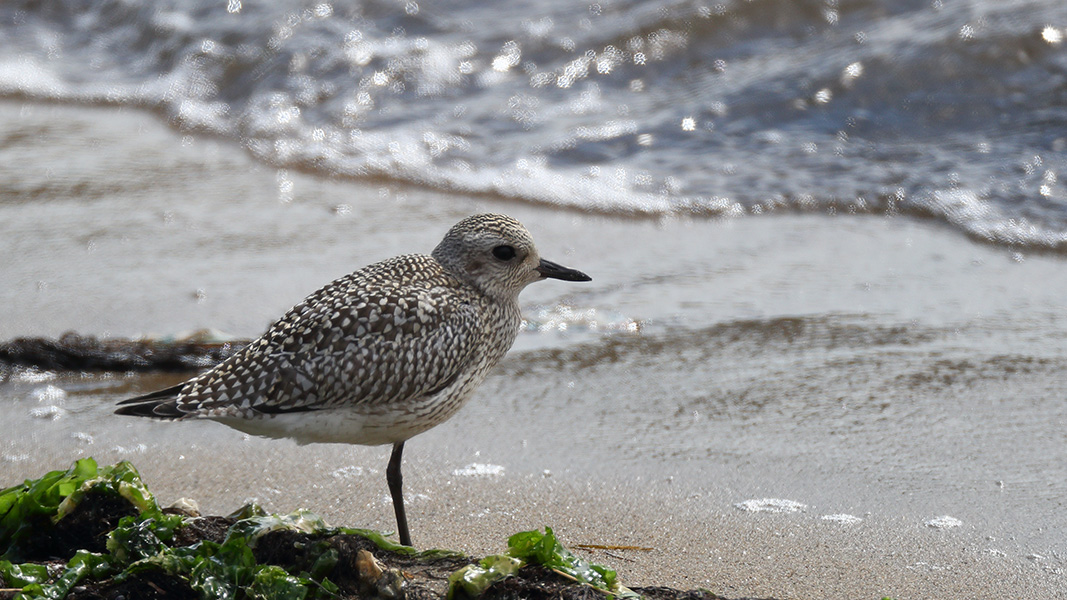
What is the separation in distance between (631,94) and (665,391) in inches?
175

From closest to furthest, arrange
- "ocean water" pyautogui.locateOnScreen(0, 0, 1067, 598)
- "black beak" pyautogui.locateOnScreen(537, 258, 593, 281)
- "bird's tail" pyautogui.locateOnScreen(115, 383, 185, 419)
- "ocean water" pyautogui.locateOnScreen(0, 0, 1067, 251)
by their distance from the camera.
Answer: "bird's tail" pyautogui.locateOnScreen(115, 383, 185, 419) < "ocean water" pyautogui.locateOnScreen(0, 0, 1067, 598) < "black beak" pyautogui.locateOnScreen(537, 258, 593, 281) < "ocean water" pyautogui.locateOnScreen(0, 0, 1067, 251)

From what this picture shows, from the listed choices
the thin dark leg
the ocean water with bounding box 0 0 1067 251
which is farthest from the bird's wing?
the ocean water with bounding box 0 0 1067 251

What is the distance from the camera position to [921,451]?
4078mm

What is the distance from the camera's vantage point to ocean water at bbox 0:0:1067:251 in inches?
279

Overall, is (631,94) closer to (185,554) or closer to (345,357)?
(345,357)

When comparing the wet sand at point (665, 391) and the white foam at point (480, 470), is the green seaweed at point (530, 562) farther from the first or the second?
the white foam at point (480, 470)

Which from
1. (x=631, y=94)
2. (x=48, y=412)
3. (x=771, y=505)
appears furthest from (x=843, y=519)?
(x=631, y=94)

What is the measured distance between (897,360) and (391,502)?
2.24 metres

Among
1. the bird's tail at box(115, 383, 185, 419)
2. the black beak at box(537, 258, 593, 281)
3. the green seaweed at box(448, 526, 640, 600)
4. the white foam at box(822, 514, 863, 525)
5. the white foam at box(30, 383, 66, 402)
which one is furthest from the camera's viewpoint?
the white foam at box(30, 383, 66, 402)

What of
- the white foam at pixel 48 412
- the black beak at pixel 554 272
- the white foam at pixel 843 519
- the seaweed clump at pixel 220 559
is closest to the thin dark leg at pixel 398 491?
the seaweed clump at pixel 220 559

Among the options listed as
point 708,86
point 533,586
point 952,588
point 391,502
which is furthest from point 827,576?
point 708,86

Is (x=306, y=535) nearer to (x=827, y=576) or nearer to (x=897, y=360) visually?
(x=827, y=576)

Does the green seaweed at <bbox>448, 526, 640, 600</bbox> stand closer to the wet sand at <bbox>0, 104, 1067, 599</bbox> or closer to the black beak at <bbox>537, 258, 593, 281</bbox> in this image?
the wet sand at <bbox>0, 104, 1067, 599</bbox>

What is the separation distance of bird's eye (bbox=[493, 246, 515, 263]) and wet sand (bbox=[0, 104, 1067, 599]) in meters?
0.75
